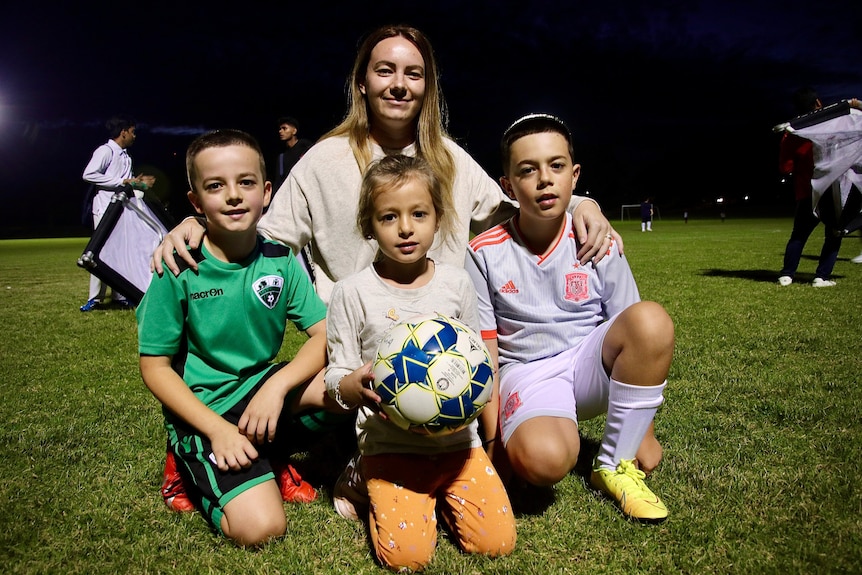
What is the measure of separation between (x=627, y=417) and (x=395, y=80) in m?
2.00

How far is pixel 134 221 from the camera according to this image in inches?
275

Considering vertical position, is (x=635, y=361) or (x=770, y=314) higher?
(x=635, y=361)

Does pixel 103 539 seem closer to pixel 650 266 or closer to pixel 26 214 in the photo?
pixel 650 266

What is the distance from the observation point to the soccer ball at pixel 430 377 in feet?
6.91

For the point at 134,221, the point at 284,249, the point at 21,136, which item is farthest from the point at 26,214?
the point at 284,249

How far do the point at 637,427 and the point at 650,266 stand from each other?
10.6 m

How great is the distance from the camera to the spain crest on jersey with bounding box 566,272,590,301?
286cm

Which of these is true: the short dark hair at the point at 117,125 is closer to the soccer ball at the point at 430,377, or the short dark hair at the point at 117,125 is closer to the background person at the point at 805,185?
the soccer ball at the point at 430,377

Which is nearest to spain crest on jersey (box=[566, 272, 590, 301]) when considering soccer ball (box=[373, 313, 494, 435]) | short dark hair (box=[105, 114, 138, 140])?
soccer ball (box=[373, 313, 494, 435])

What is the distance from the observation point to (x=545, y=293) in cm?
289

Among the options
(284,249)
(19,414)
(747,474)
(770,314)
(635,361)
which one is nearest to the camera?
(635,361)

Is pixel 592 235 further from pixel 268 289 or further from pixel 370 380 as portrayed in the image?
pixel 268 289

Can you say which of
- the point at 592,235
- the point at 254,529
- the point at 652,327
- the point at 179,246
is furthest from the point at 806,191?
the point at 254,529

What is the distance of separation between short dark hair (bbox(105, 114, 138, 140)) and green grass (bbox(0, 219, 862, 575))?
4.52 metres
